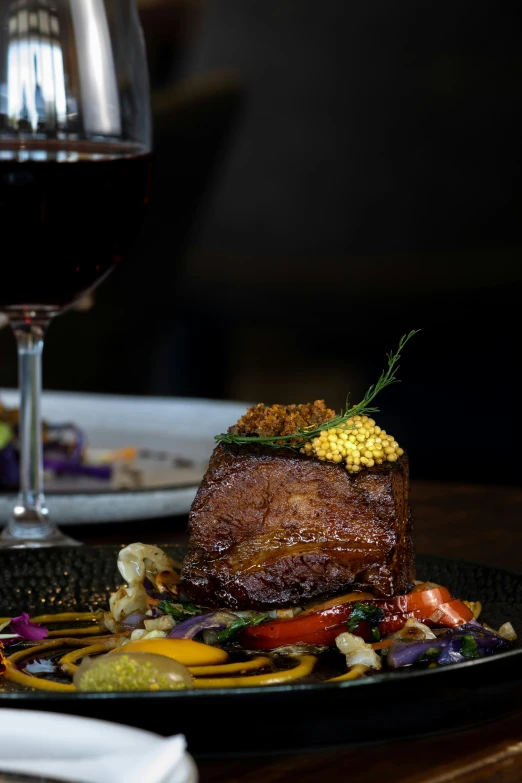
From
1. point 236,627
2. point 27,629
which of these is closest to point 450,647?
point 236,627

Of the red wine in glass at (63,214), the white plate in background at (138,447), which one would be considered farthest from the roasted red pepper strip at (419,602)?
the red wine in glass at (63,214)

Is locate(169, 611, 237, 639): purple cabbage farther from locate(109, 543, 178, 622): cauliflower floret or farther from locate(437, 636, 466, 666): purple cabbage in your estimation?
locate(437, 636, 466, 666): purple cabbage

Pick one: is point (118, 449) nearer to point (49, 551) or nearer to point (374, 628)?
point (49, 551)

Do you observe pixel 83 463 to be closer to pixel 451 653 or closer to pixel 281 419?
pixel 281 419

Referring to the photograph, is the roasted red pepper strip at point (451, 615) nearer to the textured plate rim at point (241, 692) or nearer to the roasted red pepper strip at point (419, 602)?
the roasted red pepper strip at point (419, 602)

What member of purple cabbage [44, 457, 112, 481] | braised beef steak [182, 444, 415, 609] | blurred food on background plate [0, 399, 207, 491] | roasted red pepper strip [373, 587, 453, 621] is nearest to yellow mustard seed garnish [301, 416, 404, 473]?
braised beef steak [182, 444, 415, 609]

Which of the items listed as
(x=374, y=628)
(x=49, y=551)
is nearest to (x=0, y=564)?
(x=49, y=551)
